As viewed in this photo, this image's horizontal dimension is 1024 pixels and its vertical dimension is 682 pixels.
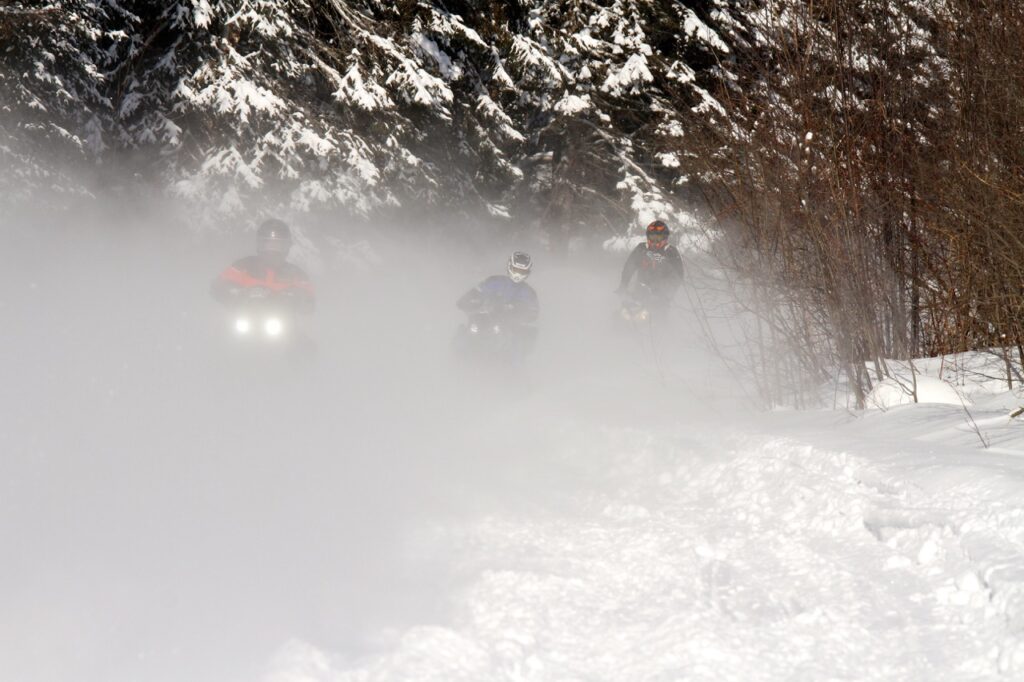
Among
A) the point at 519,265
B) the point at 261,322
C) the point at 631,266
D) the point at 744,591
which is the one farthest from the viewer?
the point at 631,266

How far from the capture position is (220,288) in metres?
8.70

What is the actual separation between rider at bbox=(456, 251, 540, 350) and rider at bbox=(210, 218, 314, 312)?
6.02 ft

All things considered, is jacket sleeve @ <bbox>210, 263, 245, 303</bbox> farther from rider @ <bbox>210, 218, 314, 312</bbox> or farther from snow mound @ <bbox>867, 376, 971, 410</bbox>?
snow mound @ <bbox>867, 376, 971, 410</bbox>

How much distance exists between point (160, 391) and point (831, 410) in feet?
21.6

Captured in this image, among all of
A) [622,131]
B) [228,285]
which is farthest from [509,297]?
[622,131]

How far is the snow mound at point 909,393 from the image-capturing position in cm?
629

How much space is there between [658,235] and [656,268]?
53 centimetres

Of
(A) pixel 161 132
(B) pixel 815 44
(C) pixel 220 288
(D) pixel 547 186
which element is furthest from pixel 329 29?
(B) pixel 815 44

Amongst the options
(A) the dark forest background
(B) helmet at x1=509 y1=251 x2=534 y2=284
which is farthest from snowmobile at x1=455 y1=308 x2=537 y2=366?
(A) the dark forest background

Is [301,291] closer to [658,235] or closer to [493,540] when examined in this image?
[493,540]

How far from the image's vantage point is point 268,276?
28.9 ft

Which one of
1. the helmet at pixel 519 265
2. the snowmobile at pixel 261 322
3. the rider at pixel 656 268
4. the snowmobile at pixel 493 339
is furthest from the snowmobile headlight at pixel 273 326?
the rider at pixel 656 268

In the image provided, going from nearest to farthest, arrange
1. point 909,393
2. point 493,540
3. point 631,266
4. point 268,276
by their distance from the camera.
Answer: point 493,540 → point 909,393 → point 268,276 → point 631,266

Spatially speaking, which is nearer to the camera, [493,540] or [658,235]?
[493,540]
